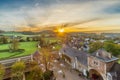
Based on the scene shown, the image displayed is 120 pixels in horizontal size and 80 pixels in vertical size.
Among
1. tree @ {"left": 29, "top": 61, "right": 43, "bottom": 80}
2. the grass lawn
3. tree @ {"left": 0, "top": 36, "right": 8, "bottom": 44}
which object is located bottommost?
tree @ {"left": 29, "top": 61, "right": 43, "bottom": 80}

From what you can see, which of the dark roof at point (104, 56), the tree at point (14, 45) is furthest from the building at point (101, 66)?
the tree at point (14, 45)

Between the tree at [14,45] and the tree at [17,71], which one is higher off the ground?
the tree at [14,45]

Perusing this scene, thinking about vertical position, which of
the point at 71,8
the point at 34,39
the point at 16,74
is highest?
the point at 71,8

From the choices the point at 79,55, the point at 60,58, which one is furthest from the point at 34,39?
the point at 79,55

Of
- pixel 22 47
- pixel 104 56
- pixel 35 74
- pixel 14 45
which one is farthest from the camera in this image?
pixel 22 47

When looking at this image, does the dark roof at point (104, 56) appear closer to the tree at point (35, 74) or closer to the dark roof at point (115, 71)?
the dark roof at point (115, 71)

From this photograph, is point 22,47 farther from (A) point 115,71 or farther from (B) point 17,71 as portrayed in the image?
(A) point 115,71

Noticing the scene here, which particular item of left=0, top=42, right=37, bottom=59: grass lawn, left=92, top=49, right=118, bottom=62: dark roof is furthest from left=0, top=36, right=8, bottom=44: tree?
left=92, top=49, right=118, bottom=62: dark roof

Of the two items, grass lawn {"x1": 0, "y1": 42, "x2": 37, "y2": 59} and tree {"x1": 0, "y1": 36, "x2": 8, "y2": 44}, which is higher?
tree {"x1": 0, "y1": 36, "x2": 8, "y2": 44}

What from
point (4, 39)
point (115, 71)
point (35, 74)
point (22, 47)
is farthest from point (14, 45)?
point (115, 71)

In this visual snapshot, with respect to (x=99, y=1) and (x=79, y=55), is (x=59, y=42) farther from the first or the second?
(x=99, y=1)

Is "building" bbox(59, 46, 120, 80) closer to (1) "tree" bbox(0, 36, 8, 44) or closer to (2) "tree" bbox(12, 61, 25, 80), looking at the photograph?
(2) "tree" bbox(12, 61, 25, 80)
